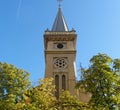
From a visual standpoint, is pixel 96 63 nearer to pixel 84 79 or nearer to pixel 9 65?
pixel 84 79

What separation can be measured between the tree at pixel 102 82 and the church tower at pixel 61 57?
27222mm

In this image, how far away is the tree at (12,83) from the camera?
90.9 ft

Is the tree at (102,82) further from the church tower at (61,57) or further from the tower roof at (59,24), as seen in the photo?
the tower roof at (59,24)

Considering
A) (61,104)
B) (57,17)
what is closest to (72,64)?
(57,17)

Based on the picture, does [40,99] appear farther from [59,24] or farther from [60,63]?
[59,24]

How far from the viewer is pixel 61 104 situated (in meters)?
25.8

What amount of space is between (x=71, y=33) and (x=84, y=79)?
34.6 m

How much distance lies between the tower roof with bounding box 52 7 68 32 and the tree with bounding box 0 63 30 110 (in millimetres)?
30844

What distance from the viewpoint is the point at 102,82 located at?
78.6 ft

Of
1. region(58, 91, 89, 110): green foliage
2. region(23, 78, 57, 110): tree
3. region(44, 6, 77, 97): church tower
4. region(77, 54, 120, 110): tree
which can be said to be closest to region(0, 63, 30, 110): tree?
region(23, 78, 57, 110): tree

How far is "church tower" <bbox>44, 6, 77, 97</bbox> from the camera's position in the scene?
5406 centimetres

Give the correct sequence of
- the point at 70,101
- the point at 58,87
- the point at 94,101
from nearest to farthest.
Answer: the point at 94,101 < the point at 70,101 < the point at 58,87

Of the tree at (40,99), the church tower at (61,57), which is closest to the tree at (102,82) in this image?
the tree at (40,99)

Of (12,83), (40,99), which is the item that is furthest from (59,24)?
(40,99)
